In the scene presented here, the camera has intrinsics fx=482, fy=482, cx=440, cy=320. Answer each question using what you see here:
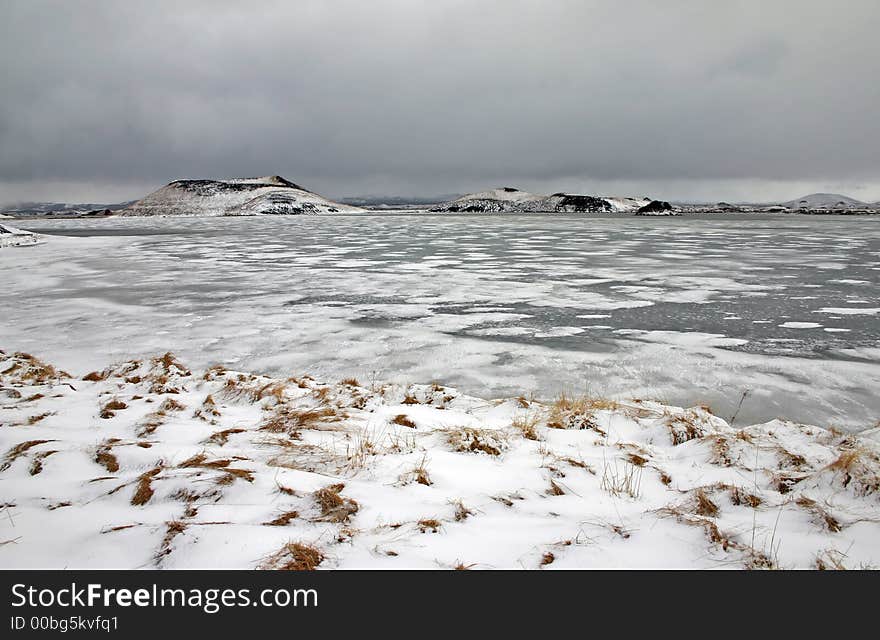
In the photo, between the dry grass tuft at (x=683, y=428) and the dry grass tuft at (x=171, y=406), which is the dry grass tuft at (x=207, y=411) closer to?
the dry grass tuft at (x=171, y=406)

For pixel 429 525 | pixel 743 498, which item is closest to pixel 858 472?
pixel 743 498

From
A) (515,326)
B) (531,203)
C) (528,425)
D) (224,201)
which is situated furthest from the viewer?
(531,203)

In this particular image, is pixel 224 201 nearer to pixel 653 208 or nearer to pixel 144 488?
pixel 653 208

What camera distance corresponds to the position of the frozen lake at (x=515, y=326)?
221 inches

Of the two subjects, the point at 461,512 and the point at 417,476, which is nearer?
the point at 461,512

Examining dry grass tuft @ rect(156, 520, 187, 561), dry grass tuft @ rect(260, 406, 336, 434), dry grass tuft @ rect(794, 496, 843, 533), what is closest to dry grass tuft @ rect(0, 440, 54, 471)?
dry grass tuft @ rect(260, 406, 336, 434)

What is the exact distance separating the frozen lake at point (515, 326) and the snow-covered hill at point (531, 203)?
13665 cm

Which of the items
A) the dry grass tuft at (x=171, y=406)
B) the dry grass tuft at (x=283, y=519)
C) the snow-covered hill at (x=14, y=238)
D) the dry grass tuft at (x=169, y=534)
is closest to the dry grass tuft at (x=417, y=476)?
the dry grass tuft at (x=283, y=519)

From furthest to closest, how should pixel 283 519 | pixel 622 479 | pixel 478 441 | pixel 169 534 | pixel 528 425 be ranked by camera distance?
pixel 528 425
pixel 478 441
pixel 622 479
pixel 283 519
pixel 169 534

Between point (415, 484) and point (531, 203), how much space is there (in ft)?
550

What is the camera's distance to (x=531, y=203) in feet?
535
